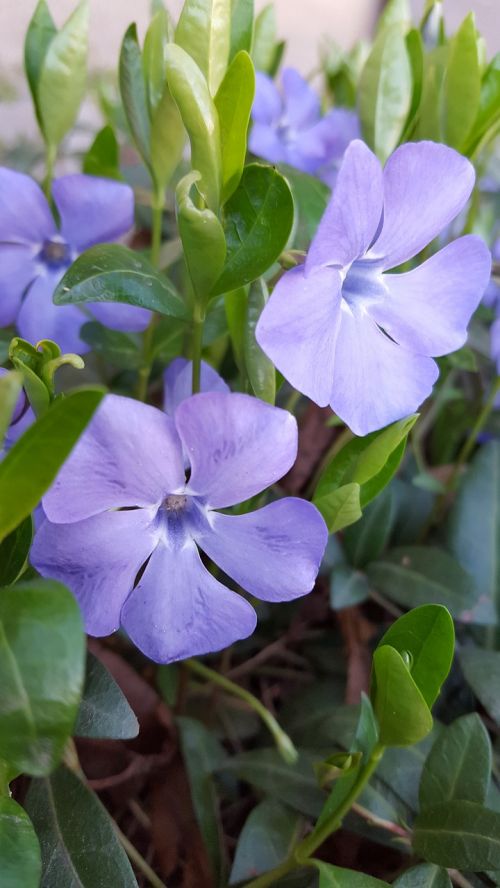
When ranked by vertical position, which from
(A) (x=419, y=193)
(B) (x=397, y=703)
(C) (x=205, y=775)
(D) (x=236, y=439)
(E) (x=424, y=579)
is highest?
(A) (x=419, y=193)

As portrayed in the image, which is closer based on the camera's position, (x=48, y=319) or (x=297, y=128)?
(x=48, y=319)

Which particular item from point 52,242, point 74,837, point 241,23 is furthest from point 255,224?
point 74,837

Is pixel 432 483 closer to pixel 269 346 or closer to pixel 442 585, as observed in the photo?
pixel 442 585

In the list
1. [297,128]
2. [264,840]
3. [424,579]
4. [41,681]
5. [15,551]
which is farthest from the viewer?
[297,128]

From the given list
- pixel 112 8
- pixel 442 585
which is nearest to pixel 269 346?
pixel 442 585

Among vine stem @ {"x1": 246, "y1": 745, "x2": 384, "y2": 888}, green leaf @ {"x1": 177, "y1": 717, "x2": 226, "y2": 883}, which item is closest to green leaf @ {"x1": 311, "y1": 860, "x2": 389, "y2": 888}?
vine stem @ {"x1": 246, "y1": 745, "x2": 384, "y2": 888}

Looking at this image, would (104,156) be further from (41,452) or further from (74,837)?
(74,837)
